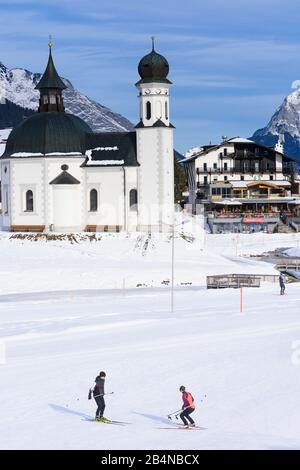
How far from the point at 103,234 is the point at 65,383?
42563mm

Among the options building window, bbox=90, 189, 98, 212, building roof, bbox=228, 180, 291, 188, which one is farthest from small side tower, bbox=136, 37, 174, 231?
building roof, bbox=228, 180, 291, 188

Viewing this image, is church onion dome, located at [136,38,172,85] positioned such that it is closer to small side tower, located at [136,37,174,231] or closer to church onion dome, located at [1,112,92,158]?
small side tower, located at [136,37,174,231]

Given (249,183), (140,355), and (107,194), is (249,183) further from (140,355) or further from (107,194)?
(140,355)

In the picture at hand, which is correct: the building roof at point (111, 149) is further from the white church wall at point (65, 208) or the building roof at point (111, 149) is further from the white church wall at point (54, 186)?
the white church wall at point (65, 208)

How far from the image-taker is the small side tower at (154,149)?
7431cm

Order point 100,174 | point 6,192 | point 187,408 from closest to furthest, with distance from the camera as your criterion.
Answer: point 187,408
point 100,174
point 6,192

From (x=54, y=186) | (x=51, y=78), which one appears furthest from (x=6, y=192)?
(x=51, y=78)

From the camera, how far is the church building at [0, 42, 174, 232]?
74500mm

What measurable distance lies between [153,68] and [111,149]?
24.6 ft

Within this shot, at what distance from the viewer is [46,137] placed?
246 feet

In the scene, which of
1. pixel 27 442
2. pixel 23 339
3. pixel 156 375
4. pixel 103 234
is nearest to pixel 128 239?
pixel 103 234

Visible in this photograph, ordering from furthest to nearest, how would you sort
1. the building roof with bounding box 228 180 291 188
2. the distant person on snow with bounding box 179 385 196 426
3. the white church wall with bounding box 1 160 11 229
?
the building roof with bounding box 228 180 291 188 < the white church wall with bounding box 1 160 11 229 < the distant person on snow with bounding box 179 385 196 426

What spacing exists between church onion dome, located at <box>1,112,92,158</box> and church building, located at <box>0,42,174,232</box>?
8 centimetres
